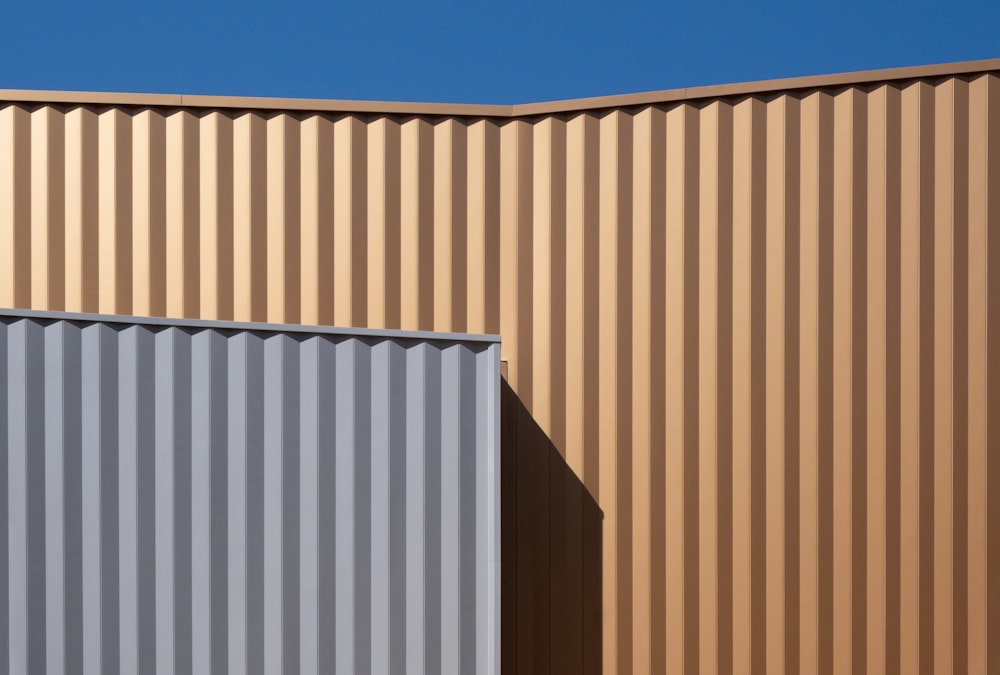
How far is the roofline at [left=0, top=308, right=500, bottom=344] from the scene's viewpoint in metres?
4.05

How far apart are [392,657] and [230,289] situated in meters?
2.69

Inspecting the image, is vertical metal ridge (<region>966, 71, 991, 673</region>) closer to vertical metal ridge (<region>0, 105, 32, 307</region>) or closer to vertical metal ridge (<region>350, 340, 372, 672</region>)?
vertical metal ridge (<region>350, 340, 372, 672</region>)

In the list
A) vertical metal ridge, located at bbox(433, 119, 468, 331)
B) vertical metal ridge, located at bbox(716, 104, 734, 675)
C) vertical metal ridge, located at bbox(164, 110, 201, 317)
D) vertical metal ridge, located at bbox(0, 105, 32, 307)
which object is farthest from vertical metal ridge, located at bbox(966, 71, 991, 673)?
vertical metal ridge, located at bbox(0, 105, 32, 307)

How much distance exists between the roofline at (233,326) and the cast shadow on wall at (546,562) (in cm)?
122

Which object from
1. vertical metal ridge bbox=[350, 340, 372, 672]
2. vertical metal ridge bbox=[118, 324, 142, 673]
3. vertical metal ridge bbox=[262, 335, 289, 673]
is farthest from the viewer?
vertical metal ridge bbox=[350, 340, 372, 672]

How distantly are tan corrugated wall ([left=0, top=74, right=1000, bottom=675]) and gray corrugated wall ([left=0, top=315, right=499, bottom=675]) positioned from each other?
117 centimetres

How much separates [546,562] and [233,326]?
8.65 feet

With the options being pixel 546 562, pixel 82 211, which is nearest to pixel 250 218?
pixel 82 211

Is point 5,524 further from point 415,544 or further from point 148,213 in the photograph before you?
point 148,213

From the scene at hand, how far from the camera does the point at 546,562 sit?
5.48m

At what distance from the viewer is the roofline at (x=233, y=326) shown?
4051 millimetres

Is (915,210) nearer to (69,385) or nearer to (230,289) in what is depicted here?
(230,289)

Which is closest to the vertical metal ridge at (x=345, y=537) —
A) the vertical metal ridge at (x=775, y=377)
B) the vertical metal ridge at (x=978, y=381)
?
the vertical metal ridge at (x=775, y=377)

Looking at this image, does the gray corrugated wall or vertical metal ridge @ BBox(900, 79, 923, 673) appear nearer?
the gray corrugated wall
